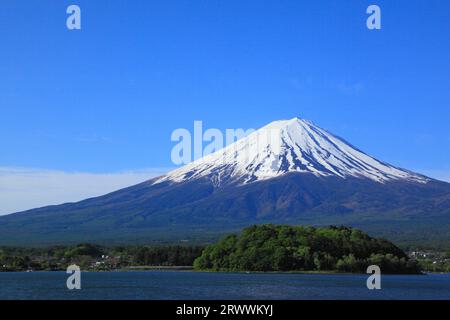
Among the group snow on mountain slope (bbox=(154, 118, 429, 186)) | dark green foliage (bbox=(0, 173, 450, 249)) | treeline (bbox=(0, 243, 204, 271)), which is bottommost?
treeline (bbox=(0, 243, 204, 271))

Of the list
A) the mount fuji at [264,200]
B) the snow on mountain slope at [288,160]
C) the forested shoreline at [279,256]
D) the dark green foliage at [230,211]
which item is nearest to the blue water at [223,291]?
the forested shoreline at [279,256]

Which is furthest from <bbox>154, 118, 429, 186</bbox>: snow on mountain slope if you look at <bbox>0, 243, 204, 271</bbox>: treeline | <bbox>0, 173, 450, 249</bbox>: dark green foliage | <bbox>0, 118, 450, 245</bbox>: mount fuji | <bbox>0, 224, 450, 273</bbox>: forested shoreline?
<bbox>0, 224, 450, 273</bbox>: forested shoreline

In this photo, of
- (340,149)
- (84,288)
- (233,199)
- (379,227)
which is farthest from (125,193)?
(84,288)

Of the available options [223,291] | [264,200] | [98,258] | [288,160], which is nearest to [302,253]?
[98,258]

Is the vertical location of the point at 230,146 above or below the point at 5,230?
above

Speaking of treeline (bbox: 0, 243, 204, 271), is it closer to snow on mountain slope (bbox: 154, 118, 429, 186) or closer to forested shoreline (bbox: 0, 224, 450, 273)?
forested shoreline (bbox: 0, 224, 450, 273)

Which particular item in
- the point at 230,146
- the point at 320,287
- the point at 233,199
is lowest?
the point at 320,287

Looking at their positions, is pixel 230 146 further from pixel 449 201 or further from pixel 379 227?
pixel 379 227
